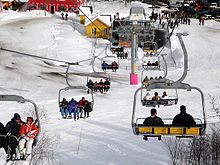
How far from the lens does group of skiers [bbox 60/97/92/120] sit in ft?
61.5

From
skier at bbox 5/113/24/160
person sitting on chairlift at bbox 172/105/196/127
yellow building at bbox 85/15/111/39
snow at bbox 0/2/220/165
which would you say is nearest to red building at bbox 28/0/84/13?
snow at bbox 0/2/220/165

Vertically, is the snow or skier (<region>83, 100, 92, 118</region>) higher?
skier (<region>83, 100, 92, 118</region>)

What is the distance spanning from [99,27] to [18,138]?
135 feet

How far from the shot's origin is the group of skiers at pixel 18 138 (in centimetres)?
969

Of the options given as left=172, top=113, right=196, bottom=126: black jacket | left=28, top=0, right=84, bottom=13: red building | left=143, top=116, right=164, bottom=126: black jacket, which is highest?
left=172, top=113, right=196, bottom=126: black jacket

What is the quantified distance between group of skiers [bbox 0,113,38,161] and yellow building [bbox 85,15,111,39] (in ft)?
127

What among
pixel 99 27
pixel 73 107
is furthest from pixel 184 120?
pixel 99 27

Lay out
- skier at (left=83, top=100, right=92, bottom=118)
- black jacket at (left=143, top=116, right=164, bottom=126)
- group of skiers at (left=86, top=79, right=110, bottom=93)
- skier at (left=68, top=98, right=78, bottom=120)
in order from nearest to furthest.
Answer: black jacket at (left=143, top=116, right=164, bottom=126), skier at (left=83, top=100, right=92, bottom=118), skier at (left=68, top=98, right=78, bottom=120), group of skiers at (left=86, top=79, right=110, bottom=93)

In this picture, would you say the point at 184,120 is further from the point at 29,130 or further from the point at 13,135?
the point at 13,135

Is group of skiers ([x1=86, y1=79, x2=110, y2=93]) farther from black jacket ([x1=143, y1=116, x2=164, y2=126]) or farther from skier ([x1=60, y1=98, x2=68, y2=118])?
black jacket ([x1=143, y1=116, x2=164, y2=126])

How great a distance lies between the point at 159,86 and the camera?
9.20 meters

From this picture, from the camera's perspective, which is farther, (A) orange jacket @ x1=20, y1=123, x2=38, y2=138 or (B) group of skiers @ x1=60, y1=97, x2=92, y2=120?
(B) group of skiers @ x1=60, y1=97, x2=92, y2=120

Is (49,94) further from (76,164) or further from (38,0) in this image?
(38,0)

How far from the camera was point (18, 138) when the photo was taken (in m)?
9.80
